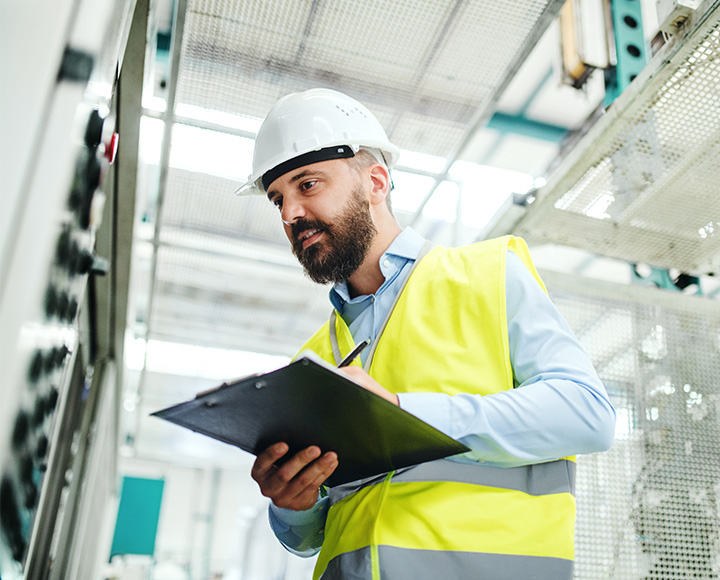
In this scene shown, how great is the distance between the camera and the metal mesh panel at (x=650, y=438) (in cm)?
228

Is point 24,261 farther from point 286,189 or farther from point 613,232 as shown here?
point 613,232

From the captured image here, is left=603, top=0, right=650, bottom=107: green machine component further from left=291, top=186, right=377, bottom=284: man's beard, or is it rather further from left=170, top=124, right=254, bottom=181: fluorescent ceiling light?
left=170, top=124, right=254, bottom=181: fluorescent ceiling light

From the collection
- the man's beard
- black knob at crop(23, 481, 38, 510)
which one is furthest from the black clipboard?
the man's beard

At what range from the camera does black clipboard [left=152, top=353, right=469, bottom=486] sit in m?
1.06

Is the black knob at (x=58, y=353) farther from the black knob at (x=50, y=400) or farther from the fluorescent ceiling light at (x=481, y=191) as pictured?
the fluorescent ceiling light at (x=481, y=191)

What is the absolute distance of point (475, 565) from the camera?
4.12ft


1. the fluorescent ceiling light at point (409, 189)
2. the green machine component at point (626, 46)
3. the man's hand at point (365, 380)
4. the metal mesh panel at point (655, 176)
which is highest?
the fluorescent ceiling light at point (409, 189)

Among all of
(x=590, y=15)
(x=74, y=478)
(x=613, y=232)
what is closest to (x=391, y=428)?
(x=613, y=232)

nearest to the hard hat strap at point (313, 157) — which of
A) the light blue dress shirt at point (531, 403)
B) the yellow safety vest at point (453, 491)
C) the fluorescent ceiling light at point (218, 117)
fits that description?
the yellow safety vest at point (453, 491)

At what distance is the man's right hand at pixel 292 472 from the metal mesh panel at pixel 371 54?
1.99m

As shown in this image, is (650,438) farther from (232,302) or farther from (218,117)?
(232,302)

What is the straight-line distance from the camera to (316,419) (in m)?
1.21

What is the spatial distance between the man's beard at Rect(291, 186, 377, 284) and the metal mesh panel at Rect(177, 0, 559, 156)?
121 cm

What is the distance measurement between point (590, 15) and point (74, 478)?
391 centimetres
